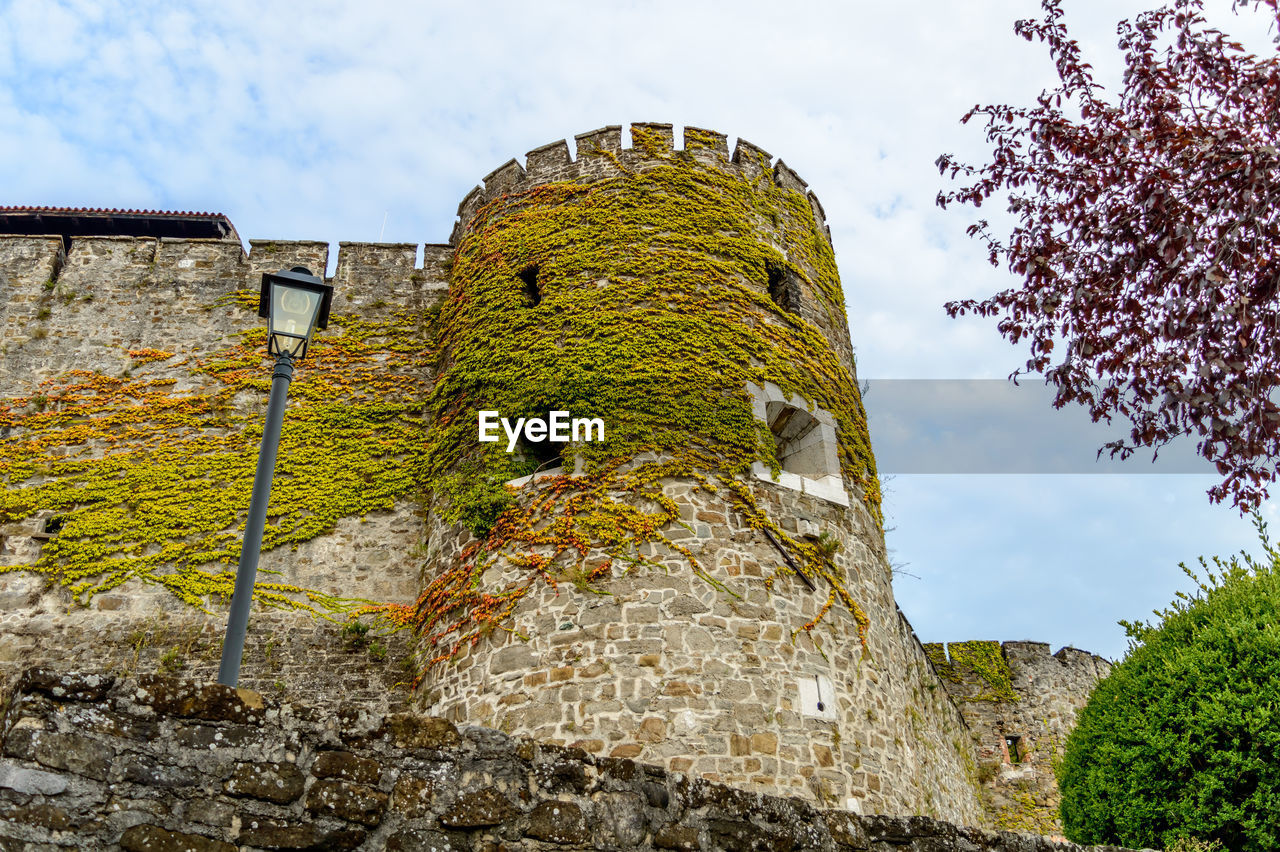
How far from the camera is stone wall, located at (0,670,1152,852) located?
3379 mm

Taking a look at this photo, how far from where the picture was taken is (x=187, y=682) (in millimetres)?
3717

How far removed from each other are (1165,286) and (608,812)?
559 cm

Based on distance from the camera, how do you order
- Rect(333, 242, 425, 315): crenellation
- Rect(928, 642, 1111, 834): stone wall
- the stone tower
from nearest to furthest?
1. the stone tower
2. Rect(333, 242, 425, 315): crenellation
3. Rect(928, 642, 1111, 834): stone wall

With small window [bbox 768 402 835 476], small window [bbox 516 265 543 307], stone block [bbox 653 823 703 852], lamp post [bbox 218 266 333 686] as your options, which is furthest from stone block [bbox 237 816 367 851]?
small window [bbox 516 265 543 307]

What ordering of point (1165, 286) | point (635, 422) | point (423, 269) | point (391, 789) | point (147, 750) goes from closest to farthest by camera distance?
point (147, 750) < point (391, 789) < point (1165, 286) < point (635, 422) < point (423, 269)

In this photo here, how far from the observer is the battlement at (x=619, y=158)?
11609 millimetres

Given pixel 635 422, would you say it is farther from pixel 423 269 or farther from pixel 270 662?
pixel 423 269

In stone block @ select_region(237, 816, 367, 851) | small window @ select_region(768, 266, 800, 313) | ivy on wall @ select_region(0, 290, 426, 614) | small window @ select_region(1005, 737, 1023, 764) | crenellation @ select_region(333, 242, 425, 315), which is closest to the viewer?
stone block @ select_region(237, 816, 367, 851)

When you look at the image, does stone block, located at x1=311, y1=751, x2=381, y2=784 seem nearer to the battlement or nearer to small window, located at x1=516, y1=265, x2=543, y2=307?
small window, located at x1=516, y1=265, x2=543, y2=307

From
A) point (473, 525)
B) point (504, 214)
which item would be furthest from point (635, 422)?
point (504, 214)

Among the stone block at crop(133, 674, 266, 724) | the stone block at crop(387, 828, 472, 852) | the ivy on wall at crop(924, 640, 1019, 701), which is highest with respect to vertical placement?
the ivy on wall at crop(924, 640, 1019, 701)

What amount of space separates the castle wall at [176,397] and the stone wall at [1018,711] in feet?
35.6

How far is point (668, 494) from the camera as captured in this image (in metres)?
9.06

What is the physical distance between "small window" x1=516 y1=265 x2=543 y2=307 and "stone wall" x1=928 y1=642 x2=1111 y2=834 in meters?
10.7
